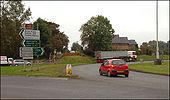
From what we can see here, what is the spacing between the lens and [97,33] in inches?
4279

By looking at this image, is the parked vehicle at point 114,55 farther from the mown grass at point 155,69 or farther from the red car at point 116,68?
the red car at point 116,68

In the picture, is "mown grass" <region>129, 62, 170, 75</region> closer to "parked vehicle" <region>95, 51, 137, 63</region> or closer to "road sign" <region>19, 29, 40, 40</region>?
"road sign" <region>19, 29, 40, 40</region>

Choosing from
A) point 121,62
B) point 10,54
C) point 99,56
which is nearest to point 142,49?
point 99,56

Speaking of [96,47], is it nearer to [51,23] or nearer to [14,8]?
[51,23]

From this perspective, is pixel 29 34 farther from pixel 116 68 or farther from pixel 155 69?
pixel 155 69

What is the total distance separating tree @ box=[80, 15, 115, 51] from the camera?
106562mm

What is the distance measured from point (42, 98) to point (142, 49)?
390 ft

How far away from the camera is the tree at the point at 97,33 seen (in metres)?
107

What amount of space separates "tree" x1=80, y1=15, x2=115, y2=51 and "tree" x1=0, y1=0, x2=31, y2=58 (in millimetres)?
30307

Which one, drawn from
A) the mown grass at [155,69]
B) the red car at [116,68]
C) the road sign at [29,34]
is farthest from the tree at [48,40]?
the red car at [116,68]

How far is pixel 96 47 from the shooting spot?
106 meters

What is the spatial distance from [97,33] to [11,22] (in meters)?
39.3

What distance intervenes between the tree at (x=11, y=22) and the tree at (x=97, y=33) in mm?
30307

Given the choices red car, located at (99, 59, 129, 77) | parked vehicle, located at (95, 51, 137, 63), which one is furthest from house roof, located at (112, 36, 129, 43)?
red car, located at (99, 59, 129, 77)
